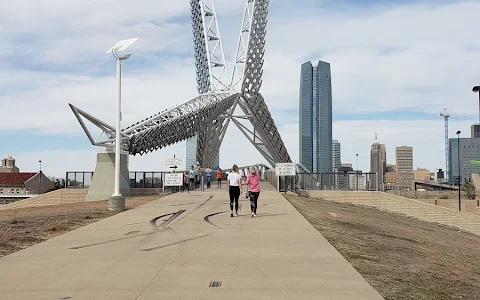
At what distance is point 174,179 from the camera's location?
3028cm

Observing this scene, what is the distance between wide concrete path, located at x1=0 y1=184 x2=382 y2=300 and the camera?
7.02 m

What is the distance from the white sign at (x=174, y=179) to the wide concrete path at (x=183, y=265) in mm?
15482

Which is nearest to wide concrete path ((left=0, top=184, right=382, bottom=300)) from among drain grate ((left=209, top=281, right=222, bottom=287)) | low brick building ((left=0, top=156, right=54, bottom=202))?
drain grate ((left=209, top=281, right=222, bottom=287))

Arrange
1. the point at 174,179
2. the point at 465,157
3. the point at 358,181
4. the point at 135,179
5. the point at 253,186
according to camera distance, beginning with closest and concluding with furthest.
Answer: the point at 253,186 < the point at 174,179 < the point at 135,179 < the point at 358,181 < the point at 465,157

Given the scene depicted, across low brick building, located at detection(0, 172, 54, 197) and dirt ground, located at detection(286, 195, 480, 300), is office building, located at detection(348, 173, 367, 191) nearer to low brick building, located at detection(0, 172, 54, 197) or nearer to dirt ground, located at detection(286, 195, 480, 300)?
dirt ground, located at detection(286, 195, 480, 300)

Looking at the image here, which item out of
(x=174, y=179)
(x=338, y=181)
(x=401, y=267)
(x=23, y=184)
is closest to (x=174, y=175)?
(x=174, y=179)

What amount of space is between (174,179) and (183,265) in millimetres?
21696

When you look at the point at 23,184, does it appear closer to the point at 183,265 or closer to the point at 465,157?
the point at 183,265

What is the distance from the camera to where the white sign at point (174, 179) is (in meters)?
30.1

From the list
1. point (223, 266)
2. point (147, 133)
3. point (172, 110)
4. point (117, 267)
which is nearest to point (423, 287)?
point (223, 266)

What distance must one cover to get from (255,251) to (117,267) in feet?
8.99

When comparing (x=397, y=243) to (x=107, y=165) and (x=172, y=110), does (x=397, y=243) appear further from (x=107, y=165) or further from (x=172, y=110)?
(x=172, y=110)

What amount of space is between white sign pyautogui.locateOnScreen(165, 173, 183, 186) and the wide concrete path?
15.5 m

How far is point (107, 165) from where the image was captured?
2822cm
